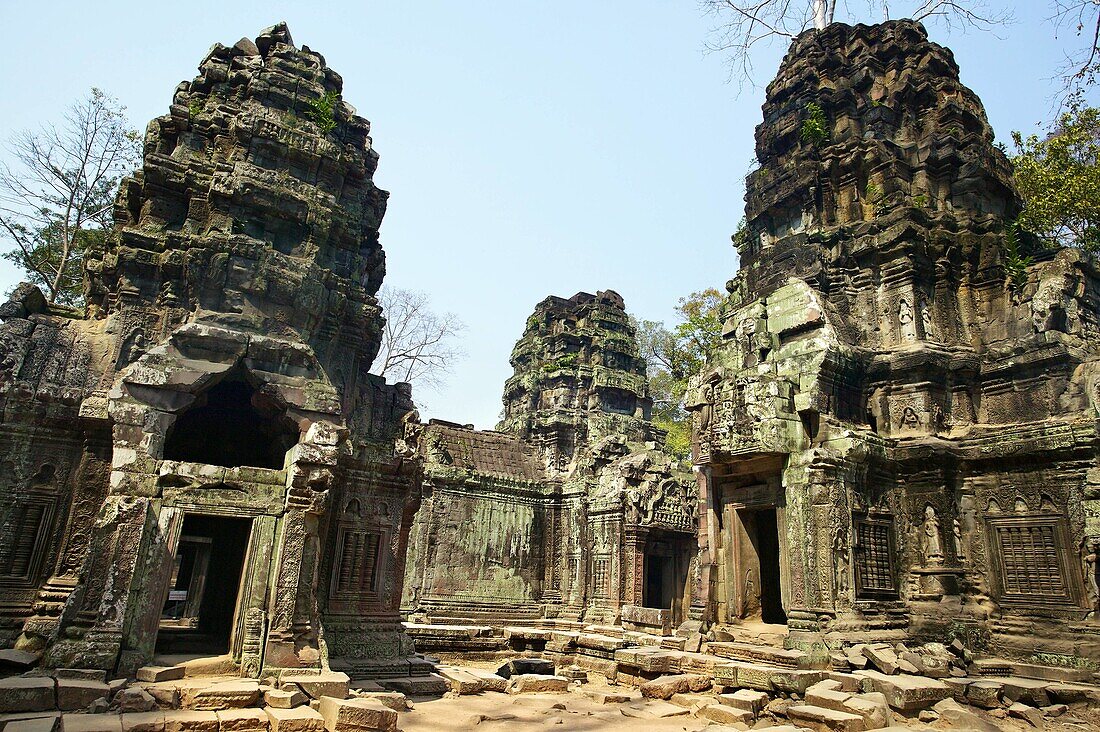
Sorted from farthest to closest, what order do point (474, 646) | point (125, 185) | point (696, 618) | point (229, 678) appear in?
point (474, 646)
point (696, 618)
point (125, 185)
point (229, 678)

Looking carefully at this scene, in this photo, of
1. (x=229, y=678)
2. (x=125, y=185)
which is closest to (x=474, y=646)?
(x=229, y=678)

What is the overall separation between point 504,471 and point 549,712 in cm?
1305

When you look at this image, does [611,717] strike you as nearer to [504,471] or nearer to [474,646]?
[474,646]

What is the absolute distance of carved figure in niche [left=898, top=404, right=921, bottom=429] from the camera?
11953 mm

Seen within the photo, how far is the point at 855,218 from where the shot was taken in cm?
1427

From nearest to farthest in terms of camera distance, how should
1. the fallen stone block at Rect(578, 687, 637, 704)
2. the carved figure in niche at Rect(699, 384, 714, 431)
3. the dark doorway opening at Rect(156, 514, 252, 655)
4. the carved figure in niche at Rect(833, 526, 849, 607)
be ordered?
the dark doorway opening at Rect(156, 514, 252, 655) < the fallen stone block at Rect(578, 687, 637, 704) < the carved figure in niche at Rect(833, 526, 849, 607) < the carved figure in niche at Rect(699, 384, 714, 431)

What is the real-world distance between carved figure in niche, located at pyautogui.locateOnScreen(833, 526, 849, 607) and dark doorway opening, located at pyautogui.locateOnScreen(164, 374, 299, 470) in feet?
27.5

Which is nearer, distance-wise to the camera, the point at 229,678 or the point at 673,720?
the point at 229,678

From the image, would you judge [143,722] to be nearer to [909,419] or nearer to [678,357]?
[909,419]

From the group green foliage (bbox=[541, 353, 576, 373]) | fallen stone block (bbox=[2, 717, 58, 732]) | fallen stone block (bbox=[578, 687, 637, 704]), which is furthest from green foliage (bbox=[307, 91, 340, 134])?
green foliage (bbox=[541, 353, 576, 373])

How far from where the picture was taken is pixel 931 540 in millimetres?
11117

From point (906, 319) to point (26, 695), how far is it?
13.6 metres

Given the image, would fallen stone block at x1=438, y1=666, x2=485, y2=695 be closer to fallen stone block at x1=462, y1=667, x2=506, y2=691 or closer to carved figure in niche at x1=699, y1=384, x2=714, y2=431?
fallen stone block at x1=462, y1=667, x2=506, y2=691

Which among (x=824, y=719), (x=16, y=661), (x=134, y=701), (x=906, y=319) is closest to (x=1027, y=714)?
(x=824, y=719)
